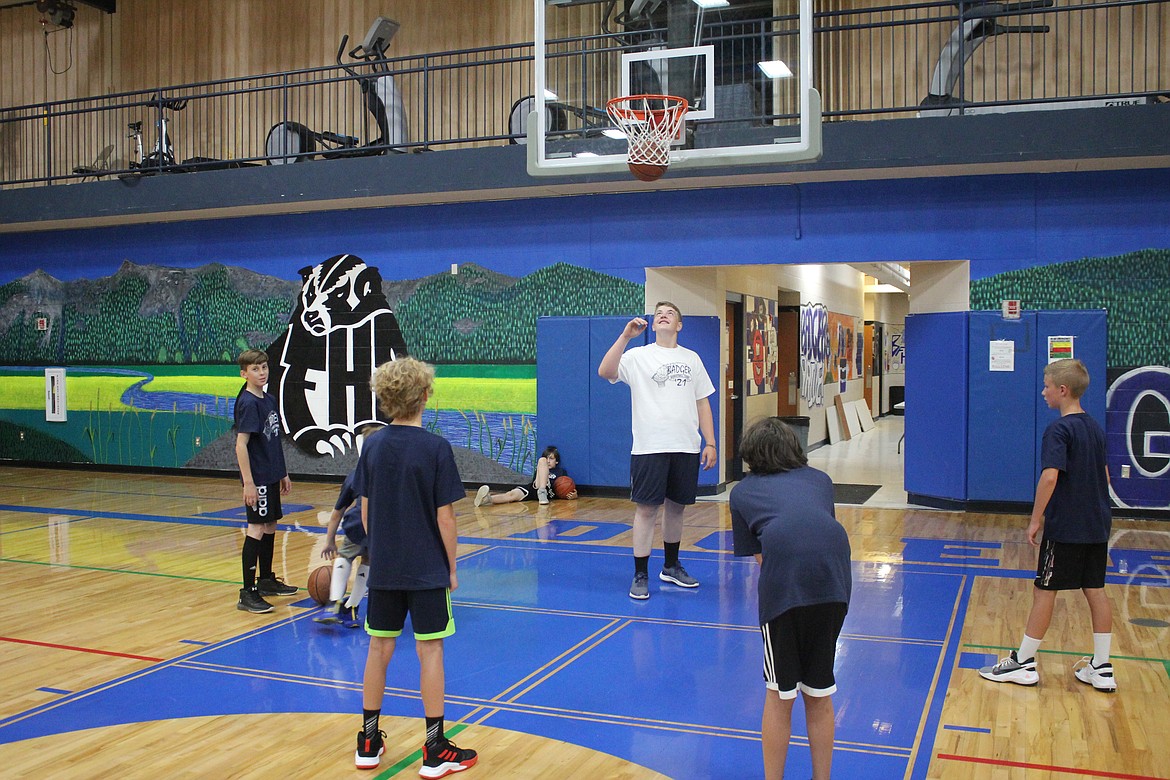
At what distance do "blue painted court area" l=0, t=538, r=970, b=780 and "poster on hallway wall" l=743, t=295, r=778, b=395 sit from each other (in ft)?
20.1

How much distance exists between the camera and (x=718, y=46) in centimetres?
1066

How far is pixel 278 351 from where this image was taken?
12609 mm

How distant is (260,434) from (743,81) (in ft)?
21.1

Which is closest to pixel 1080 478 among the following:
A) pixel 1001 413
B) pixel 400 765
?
pixel 400 765

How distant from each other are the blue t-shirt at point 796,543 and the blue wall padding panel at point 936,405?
7044 mm

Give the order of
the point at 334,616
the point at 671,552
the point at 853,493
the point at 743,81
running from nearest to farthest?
the point at 334,616 < the point at 671,552 < the point at 743,81 < the point at 853,493

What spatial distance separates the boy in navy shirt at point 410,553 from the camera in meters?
3.77

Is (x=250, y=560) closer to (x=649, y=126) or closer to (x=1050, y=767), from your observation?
(x=649, y=126)

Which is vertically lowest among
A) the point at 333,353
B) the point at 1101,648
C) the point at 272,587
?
the point at 272,587

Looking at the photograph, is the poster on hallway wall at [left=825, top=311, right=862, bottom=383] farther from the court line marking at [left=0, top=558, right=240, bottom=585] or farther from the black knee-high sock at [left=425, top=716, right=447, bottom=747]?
the black knee-high sock at [left=425, top=716, right=447, bottom=747]

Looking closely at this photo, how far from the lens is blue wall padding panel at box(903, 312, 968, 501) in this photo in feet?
32.2

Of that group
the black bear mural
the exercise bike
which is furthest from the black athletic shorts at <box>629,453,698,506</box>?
the exercise bike

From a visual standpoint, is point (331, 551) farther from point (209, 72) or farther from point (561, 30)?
point (209, 72)

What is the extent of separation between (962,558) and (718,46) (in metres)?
5.88
